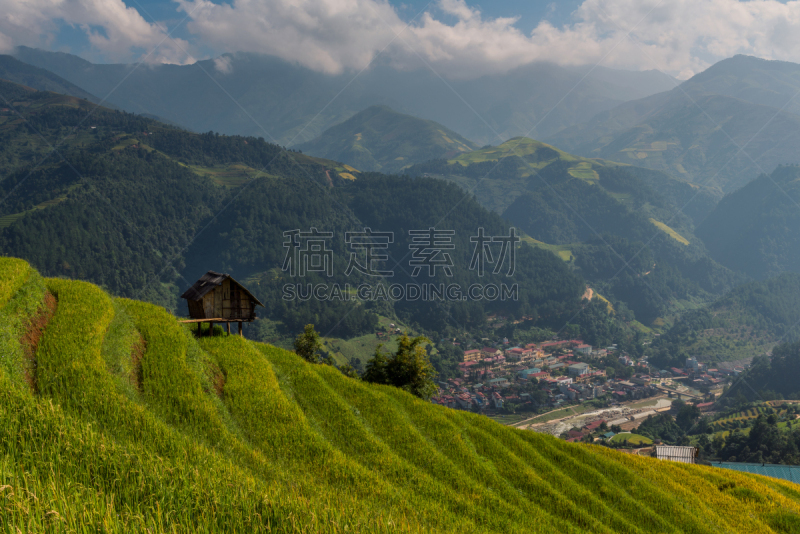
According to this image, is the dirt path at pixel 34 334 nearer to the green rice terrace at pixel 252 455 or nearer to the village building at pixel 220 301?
the green rice terrace at pixel 252 455

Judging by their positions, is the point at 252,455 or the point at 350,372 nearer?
the point at 252,455

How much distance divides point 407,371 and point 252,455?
19.2 meters

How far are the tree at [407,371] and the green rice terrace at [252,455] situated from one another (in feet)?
13.7

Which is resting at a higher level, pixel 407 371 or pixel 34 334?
pixel 34 334

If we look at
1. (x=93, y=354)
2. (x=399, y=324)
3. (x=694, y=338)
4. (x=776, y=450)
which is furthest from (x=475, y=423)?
(x=694, y=338)

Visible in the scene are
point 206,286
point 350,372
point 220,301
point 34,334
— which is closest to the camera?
point 34,334

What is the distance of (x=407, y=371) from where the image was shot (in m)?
29.0

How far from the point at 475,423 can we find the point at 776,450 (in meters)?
73.1

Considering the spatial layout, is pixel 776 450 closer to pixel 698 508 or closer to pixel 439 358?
pixel 698 508

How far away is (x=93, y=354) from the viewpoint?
41.5 feet

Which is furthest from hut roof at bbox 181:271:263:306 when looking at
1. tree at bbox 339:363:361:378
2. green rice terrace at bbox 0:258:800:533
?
tree at bbox 339:363:361:378

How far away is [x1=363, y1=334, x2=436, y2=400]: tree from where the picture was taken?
29000 mm

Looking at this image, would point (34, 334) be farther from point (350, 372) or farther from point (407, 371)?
point (350, 372)

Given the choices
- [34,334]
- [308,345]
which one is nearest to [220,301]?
[34,334]
